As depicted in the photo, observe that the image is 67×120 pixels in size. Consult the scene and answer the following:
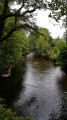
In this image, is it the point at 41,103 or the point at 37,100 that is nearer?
the point at 41,103

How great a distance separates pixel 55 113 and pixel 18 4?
841cm

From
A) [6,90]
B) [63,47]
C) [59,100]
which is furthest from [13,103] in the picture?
[63,47]

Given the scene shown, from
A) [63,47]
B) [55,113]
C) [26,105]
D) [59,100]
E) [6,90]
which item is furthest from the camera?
[63,47]

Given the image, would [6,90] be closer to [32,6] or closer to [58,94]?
[58,94]

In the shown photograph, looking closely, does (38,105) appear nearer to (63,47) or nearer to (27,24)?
(27,24)

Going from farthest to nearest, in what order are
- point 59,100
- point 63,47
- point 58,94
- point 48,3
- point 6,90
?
1. point 63,47
2. point 6,90
3. point 58,94
4. point 59,100
5. point 48,3

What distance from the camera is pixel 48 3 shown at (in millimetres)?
7566

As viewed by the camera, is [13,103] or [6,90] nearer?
[13,103]

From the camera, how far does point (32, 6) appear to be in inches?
301

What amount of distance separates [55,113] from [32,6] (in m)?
7.67

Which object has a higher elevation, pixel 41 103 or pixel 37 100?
pixel 41 103

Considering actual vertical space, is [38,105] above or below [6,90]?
above

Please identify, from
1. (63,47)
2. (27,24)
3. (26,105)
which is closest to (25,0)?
(27,24)

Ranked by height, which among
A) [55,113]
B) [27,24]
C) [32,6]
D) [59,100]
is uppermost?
[32,6]
